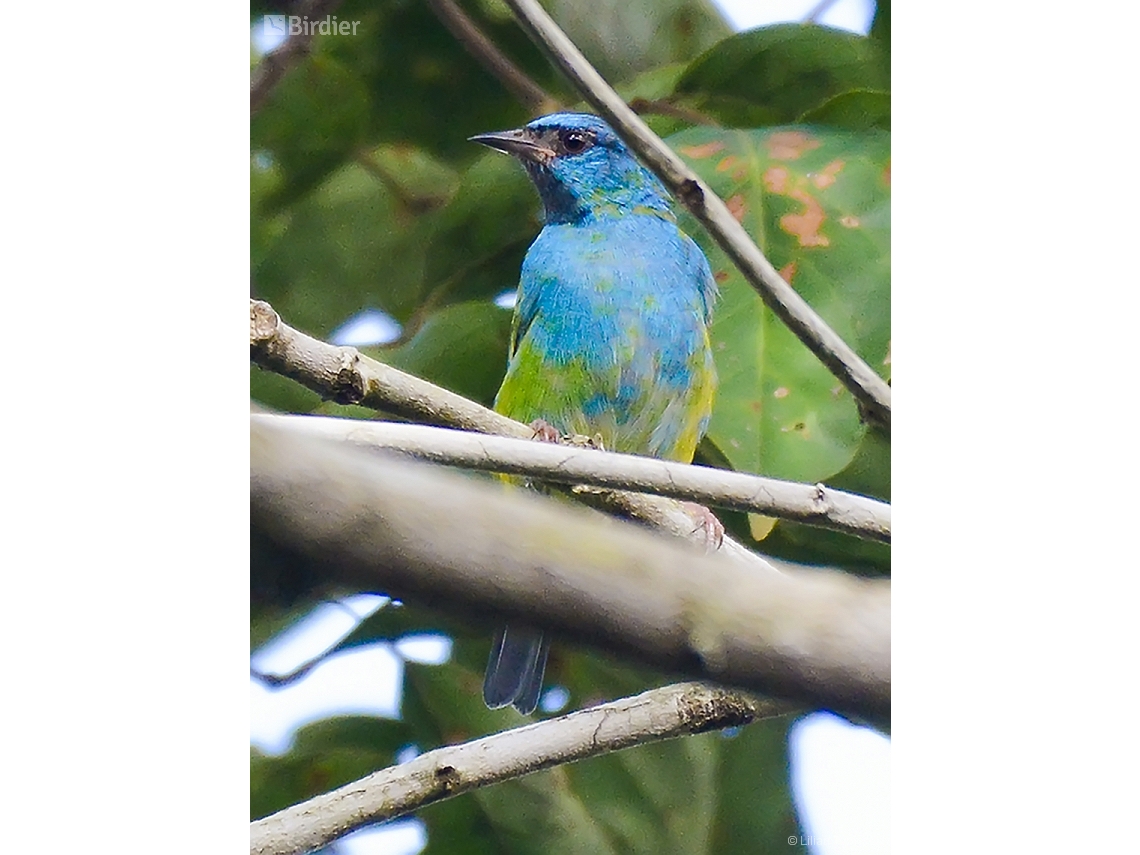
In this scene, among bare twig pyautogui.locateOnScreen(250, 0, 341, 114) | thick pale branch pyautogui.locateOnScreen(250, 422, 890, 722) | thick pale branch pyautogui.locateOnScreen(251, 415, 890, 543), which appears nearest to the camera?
thick pale branch pyautogui.locateOnScreen(250, 422, 890, 722)

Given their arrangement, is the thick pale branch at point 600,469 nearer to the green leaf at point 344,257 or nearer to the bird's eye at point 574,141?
the green leaf at point 344,257

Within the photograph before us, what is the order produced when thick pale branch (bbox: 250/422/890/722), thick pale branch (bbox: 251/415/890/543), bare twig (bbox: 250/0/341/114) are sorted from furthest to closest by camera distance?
bare twig (bbox: 250/0/341/114) → thick pale branch (bbox: 251/415/890/543) → thick pale branch (bbox: 250/422/890/722)

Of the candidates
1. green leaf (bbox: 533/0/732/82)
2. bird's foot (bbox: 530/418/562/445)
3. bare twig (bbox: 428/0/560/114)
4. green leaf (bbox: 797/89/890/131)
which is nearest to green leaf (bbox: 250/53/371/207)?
bare twig (bbox: 428/0/560/114)

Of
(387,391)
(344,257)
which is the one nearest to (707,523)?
(387,391)

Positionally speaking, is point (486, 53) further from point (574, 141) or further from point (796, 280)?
point (796, 280)

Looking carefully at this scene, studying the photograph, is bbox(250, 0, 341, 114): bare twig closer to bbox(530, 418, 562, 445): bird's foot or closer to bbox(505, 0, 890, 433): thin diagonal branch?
bbox(505, 0, 890, 433): thin diagonal branch

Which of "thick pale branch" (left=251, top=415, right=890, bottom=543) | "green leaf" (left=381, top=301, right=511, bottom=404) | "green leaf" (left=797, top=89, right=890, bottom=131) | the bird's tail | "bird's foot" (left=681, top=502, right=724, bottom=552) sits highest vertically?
"green leaf" (left=797, top=89, right=890, bottom=131)

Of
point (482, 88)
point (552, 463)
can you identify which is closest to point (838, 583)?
point (552, 463)
